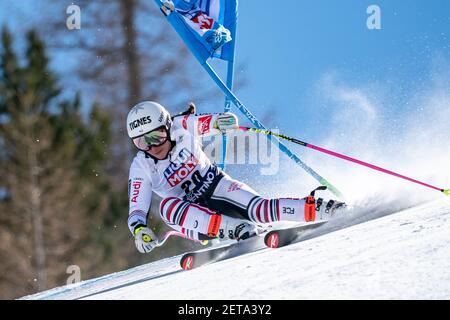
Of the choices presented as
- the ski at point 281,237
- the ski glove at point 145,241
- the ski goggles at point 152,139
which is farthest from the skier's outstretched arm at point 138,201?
the ski at point 281,237

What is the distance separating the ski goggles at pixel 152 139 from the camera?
19.7ft

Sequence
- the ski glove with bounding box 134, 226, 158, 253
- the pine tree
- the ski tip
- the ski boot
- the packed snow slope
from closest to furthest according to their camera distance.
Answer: the packed snow slope → the ski glove with bounding box 134, 226, 158, 253 → the ski tip → the ski boot → the pine tree

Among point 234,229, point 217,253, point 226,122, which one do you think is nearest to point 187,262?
point 217,253

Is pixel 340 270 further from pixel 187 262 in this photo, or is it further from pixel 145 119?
pixel 145 119

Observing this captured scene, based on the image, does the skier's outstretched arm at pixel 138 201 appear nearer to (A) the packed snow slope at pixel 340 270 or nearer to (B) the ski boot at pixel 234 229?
(A) the packed snow slope at pixel 340 270

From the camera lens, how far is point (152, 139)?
6023mm

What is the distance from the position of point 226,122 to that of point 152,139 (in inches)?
21.2

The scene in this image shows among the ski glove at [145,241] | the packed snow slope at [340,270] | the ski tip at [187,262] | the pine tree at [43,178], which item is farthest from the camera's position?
the pine tree at [43,178]

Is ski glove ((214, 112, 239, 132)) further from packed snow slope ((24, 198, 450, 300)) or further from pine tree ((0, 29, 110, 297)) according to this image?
pine tree ((0, 29, 110, 297))

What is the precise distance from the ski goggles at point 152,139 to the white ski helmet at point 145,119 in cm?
3

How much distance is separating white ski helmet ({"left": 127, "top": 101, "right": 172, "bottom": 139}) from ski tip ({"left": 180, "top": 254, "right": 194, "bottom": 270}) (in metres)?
0.93

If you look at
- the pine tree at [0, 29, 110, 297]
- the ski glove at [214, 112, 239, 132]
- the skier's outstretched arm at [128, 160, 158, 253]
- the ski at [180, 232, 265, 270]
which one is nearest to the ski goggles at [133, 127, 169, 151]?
the skier's outstretched arm at [128, 160, 158, 253]

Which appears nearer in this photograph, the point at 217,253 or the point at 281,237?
the point at 281,237

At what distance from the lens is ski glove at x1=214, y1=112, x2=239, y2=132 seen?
6.04m
